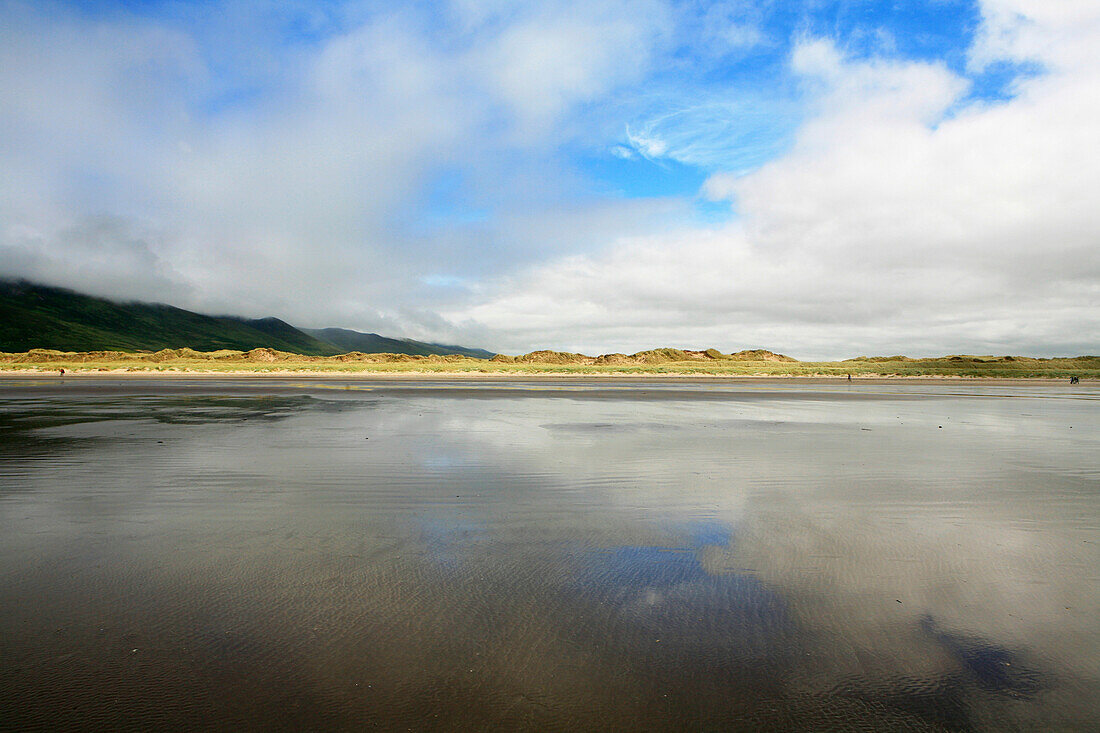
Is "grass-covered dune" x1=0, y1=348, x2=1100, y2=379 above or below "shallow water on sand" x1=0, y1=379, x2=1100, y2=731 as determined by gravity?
above

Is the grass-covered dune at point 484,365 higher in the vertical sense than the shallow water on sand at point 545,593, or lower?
higher

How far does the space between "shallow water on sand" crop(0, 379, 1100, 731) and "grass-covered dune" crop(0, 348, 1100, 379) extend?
59184 millimetres

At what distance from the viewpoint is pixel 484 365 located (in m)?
83.4

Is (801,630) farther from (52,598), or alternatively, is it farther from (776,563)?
(52,598)

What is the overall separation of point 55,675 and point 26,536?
375 centimetres

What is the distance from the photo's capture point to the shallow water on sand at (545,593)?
3055 millimetres

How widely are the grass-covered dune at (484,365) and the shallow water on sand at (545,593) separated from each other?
194 feet

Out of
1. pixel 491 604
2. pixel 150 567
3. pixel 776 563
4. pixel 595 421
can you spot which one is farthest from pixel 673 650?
pixel 595 421

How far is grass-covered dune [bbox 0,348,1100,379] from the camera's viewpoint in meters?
68.2

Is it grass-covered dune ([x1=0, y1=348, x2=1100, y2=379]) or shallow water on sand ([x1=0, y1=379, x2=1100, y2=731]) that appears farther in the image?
grass-covered dune ([x1=0, y1=348, x2=1100, y2=379])

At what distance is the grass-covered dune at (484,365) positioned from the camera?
224 feet

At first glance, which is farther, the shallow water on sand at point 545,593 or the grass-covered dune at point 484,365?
the grass-covered dune at point 484,365

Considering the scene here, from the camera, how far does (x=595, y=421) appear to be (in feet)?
57.2

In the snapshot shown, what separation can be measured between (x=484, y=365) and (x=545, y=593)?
79607 mm
